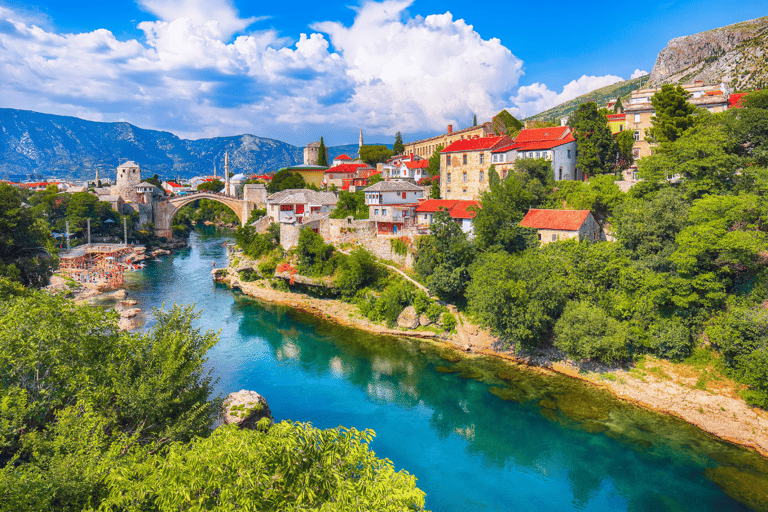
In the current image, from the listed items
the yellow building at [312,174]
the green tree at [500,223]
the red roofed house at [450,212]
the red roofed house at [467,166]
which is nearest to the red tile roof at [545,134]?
the red roofed house at [467,166]

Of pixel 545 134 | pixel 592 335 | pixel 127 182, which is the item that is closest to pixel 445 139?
pixel 545 134

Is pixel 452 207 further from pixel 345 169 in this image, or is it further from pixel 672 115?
pixel 345 169

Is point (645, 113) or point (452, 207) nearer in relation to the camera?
point (645, 113)

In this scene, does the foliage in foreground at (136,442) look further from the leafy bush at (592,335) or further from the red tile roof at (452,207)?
the red tile roof at (452,207)

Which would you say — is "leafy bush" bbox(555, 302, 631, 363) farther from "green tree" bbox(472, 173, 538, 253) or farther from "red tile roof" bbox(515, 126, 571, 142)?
"red tile roof" bbox(515, 126, 571, 142)

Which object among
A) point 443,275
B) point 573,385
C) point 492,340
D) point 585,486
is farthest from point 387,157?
point 585,486

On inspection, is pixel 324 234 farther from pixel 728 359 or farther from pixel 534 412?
pixel 728 359
